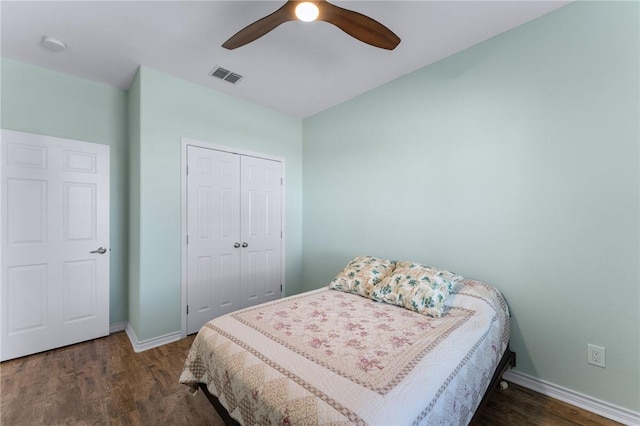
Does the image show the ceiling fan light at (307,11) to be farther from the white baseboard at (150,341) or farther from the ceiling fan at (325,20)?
the white baseboard at (150,341)

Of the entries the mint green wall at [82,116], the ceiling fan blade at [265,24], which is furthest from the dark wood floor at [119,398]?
the ceiling fan blade at [265,24]

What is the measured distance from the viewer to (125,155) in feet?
9.84

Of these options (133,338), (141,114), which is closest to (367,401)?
(133,338)

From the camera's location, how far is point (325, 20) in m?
1.52

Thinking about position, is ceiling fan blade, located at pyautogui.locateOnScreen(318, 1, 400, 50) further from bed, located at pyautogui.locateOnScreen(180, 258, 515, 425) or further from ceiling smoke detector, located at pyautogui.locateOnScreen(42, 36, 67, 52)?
ceiling smoke detector, located at pyautogui.locateOnScreen(42, 36, 67, 52)

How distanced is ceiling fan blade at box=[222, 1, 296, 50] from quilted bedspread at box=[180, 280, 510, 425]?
1739 mm

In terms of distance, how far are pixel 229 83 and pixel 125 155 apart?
1401 mm

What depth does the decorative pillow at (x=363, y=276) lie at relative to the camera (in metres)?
2.25

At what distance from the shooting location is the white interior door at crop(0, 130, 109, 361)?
7.68ft

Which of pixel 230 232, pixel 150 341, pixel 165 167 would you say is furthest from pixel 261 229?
pixel 150 341

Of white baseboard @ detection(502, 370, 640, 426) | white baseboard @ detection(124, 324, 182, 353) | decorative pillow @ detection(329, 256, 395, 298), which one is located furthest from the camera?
white baseboard @ detection(124, 324, 182, 353)

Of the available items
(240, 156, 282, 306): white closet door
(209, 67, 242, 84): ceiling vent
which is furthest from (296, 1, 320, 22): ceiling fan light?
(240, 156, 282, 306): white closet door

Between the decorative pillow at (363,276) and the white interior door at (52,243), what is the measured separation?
2442mm

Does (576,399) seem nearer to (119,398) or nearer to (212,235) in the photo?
(119,398)
